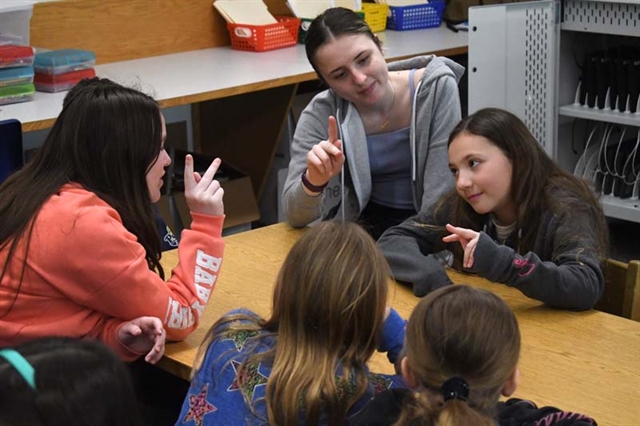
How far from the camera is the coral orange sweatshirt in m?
1.88

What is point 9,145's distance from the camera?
2.75 meters

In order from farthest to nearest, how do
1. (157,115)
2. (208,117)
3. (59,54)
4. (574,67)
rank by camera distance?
(208,117), (574,67), (59,54), (157,115)

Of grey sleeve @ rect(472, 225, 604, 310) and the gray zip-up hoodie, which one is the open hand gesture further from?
the gray zip-up hoodie

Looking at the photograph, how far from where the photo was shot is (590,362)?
1.84m

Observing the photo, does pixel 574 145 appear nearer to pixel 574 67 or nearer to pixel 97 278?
pixel 574 67

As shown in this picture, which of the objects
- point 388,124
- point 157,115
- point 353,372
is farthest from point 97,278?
point 388,124

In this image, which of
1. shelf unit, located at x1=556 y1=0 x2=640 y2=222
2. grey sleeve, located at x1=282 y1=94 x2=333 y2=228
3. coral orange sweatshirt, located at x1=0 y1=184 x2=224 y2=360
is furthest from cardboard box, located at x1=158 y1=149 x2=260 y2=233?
coral orange sweatshirt, located at x1=0 y1=184 x2=224 y2=360

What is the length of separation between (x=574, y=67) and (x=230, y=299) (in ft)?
7.08

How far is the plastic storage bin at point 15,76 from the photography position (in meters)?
3.35

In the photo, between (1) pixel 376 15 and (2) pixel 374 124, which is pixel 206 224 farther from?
(1) pixel 376 15

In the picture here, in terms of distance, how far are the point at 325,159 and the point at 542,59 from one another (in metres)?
1.66

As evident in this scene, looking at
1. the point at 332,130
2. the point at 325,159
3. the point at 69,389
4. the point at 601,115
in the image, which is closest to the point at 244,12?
the point at 601,115

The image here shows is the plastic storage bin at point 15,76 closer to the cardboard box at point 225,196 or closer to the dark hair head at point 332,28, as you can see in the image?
the cardboard box at point 225,196

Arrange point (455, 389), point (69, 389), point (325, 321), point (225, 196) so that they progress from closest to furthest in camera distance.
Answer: point (69, 389)
point (455, 389)
point (325, 321)
point (225, 196)
